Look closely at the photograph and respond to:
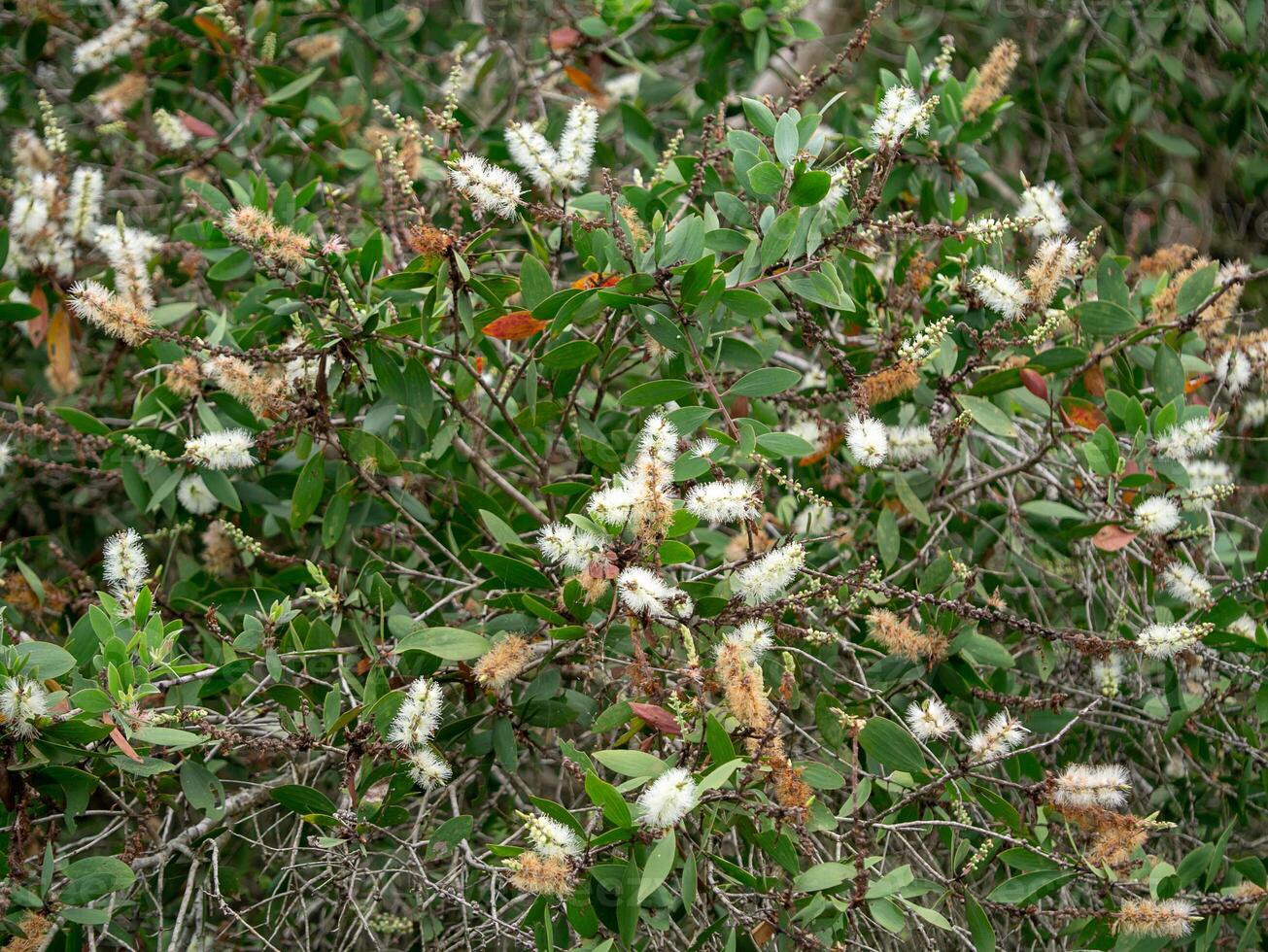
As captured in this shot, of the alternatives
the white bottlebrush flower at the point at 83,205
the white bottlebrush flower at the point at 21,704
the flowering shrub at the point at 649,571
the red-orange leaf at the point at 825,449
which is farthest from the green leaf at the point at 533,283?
the white bottlebrush flower at the point at 83,205

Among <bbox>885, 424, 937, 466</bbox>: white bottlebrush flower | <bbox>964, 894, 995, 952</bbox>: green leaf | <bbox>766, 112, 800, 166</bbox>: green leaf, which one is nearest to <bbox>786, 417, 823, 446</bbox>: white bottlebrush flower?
<bbox>885, 424, 937, 466</bbox>: white bottlebrush flower

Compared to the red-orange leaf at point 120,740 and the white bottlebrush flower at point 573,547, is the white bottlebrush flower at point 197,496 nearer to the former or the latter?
the red-orange leaf at point 120,740

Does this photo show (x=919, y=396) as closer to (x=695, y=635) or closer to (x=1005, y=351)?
(x=1005, y=351)

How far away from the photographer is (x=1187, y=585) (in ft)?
7.07

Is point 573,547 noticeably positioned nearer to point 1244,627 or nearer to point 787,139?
point 787,139

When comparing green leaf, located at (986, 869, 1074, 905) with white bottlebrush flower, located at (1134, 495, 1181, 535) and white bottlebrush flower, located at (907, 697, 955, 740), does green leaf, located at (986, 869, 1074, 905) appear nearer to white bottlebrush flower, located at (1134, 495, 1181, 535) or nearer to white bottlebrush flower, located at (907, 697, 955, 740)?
white bottlebrush flower, located at (907, 697, 955, 740)

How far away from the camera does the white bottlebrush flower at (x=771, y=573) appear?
1760 mm

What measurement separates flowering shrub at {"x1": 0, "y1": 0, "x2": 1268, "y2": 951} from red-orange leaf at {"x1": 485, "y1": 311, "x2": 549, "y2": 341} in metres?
0.01

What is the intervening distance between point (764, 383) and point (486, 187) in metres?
0.60

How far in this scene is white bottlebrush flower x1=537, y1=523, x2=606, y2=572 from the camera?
1815 millimetres

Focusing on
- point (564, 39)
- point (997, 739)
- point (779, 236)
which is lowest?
point (997, 739)

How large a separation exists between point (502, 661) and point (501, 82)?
298 centimetres

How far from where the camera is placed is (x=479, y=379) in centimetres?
213

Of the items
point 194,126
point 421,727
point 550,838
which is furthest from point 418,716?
point 194,126
